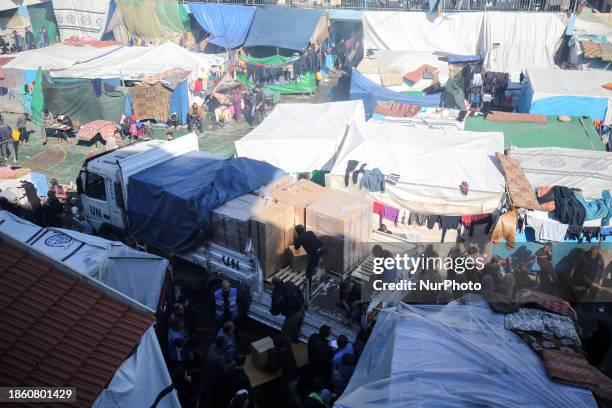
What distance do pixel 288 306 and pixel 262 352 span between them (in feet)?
2.77

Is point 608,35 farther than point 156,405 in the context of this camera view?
Yes

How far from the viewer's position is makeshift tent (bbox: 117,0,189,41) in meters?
30.7

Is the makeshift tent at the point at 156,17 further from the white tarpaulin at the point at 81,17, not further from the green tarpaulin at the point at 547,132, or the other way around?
the green tarpaulin at the point at 547,132

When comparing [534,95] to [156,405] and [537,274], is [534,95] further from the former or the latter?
[156,405]

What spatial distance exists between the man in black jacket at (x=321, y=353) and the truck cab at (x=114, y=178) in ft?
17.5

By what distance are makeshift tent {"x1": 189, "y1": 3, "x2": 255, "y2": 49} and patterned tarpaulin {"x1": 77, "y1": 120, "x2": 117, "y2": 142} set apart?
38.1ft

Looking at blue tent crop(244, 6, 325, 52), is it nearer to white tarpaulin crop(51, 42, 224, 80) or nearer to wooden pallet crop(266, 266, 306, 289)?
white tarpaulin crop(51, 42, 224, 80)

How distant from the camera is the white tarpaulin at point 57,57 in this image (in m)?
23.3

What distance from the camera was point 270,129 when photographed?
45.5 ft

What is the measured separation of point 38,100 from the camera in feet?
70.2

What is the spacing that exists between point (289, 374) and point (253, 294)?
1.85 m

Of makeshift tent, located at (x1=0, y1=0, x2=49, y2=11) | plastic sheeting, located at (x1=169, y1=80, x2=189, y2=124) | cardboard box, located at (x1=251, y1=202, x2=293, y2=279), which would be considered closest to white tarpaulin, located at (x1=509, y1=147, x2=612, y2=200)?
cardboard box, located at (x1=251, y1=202, x2=293, y2=279)

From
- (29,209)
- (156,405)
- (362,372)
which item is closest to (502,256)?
(362,372)

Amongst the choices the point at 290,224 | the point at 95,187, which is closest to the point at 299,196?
the point at 290,224
